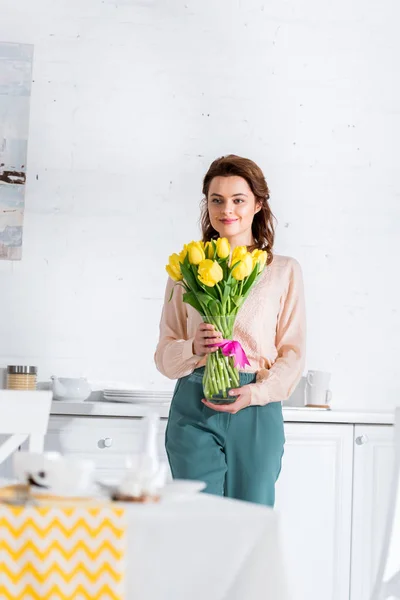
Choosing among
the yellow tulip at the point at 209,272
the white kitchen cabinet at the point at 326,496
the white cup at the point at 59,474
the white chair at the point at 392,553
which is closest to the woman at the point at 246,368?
the yellow tulip at the point at 209,272

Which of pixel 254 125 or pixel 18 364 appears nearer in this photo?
pixel 18 364

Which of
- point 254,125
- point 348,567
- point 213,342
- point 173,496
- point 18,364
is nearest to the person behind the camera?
point 173,496

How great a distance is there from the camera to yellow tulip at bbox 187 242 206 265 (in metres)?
2.18

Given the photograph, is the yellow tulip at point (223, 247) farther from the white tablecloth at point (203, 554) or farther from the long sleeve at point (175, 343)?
the white tablecloth at point (203, 554)

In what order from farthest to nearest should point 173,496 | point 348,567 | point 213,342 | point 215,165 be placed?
point 348,567 < point 215,165 < point 213,342 < point 173,496

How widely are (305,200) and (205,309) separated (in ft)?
4.67


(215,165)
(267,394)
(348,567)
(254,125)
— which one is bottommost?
(348,567)

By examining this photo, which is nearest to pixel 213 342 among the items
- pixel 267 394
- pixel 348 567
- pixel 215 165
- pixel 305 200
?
pixel 267 394

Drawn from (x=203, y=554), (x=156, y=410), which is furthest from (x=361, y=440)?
(x=203, y=554)

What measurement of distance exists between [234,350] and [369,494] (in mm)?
1099

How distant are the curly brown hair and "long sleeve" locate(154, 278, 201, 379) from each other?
217mm

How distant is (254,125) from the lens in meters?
3.48

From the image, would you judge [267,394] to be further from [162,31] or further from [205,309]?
[162,31]

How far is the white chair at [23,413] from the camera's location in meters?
1.83
